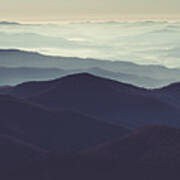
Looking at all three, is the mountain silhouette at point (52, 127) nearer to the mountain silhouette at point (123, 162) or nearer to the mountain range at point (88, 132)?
the mountain range at point (88, 132)

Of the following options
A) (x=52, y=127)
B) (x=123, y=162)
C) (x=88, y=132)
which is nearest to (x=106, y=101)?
(x=88, y=132)

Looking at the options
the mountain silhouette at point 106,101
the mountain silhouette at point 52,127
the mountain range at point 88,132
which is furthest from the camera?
the mountain silhouette at point 106,101

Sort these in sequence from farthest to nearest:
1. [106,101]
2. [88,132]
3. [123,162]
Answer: [106,101] < [88,132] < [123,162]

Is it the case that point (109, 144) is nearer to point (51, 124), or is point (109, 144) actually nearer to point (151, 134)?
point (151, 134)

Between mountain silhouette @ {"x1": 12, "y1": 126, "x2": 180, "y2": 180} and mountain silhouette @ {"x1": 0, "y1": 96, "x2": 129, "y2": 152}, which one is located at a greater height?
mountain silhouette @ {"x1": 12, "y1": 126, "x2": 180, "y2": 180}

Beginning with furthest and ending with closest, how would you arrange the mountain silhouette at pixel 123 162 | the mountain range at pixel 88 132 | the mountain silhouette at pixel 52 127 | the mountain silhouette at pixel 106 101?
the mountain silhouette at pixel 106 101 < the mountain silhouette at pixel 52 127 < the mountain range at pixel 88 132 < the mountain silhouette at pixel 123 162

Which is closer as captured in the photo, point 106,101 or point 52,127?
point 52,127

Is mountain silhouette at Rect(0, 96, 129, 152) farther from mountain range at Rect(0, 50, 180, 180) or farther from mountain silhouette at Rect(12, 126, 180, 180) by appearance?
mountain silhouette at Rect(12, 126, 180, 180)

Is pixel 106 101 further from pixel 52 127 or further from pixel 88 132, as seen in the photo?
pixel 52 127

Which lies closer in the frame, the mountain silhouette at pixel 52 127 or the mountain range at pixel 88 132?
Answer: the mountain range at pixel 88 132

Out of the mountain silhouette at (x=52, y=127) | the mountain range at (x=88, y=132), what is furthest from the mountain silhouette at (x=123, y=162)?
the mountain silhouette at (x=52, y=127)

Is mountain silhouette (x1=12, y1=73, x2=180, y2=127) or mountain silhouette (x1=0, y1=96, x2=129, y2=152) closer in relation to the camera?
mountain silhouette (x1=0, y1=96, x2=129, y2=152)

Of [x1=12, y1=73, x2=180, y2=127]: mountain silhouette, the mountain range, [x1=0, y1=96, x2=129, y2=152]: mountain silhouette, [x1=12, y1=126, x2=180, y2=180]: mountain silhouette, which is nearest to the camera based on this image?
[x1=12, y1=126, x2=180, y2=180]: mountain silhouette

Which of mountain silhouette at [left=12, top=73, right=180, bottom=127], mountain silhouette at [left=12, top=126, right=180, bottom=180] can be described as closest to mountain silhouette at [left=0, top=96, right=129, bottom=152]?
mountain silhouette at [left=12, top=73, right=180, bottom=127]
